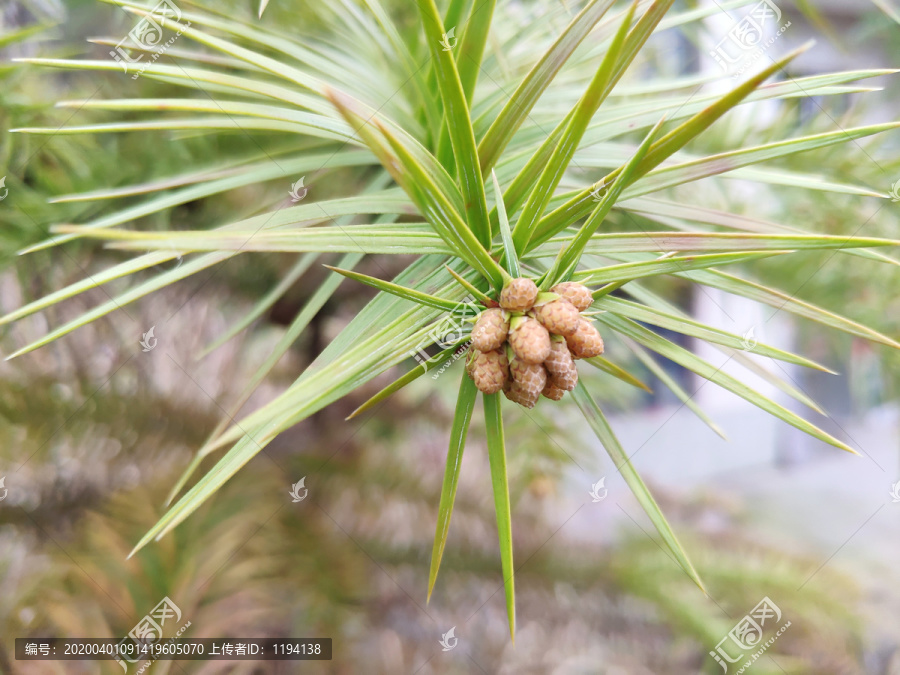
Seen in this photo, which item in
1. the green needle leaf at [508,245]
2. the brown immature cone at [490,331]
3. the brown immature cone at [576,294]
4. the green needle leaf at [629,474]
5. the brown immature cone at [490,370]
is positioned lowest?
the green needle leaf at [629,474]

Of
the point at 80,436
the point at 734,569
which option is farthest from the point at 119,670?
A: the point at 734,569

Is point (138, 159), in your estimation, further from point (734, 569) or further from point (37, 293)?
point (734, 569)

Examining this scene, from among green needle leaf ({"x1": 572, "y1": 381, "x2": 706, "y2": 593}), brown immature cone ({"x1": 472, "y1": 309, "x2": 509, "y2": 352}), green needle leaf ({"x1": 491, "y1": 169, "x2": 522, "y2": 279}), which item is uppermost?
green needle leaf ({"x1": 491, "y1": 169, "x2": 522, "y2": 279})

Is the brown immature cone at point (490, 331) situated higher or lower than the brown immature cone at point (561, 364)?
higher

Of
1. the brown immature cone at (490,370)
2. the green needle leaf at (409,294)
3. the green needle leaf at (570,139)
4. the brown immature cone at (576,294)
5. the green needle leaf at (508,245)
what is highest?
the green needle leaf at (570,139)

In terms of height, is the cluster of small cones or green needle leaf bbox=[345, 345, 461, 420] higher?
the cluster of small cones
